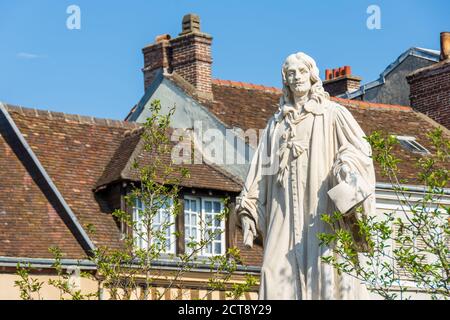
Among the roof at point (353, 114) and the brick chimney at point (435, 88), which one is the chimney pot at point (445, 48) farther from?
the roof at point (353, 114)

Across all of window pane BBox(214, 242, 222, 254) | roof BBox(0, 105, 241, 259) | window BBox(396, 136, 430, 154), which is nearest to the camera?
roof BBox(0, 105, 241, 259)

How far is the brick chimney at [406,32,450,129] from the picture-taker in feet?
150

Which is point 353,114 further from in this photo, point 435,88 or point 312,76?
point 312,76

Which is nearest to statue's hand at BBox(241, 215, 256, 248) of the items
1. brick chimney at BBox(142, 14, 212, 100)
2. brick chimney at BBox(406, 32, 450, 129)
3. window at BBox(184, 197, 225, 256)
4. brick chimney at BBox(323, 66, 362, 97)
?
window at BBox(184, 197, 225, 256)

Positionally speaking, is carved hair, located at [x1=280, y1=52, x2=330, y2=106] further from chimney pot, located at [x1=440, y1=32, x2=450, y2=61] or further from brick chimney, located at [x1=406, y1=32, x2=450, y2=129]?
chimney pot, located at [x1=440, y1=32, x2=450, y2=61]

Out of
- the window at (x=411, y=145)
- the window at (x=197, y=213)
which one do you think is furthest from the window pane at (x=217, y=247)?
the window at (x=411, y=145)

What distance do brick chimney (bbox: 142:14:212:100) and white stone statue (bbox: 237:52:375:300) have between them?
27404mm

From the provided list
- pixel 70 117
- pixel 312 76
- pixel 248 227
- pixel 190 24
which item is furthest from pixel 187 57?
pixel 248 227

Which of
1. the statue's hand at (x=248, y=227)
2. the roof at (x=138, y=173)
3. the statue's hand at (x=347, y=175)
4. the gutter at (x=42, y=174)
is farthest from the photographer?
the roof at (x=138, y=173)

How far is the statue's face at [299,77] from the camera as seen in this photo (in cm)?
1391

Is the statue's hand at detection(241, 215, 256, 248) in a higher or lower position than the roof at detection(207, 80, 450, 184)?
lower

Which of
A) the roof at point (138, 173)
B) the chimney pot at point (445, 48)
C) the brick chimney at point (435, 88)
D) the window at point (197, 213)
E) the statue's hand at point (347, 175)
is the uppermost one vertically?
the chimney pot at point (445, 48)

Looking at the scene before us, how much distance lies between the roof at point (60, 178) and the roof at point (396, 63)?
1066 cm
